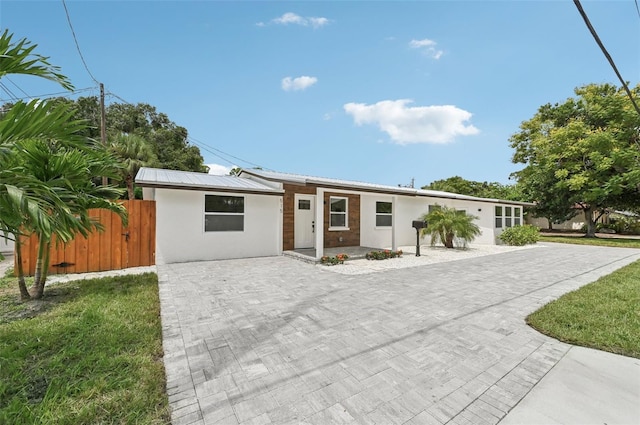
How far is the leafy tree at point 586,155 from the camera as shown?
17375 mm

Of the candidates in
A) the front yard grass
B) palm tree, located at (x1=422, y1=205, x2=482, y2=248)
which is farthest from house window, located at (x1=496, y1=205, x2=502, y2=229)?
the front yard grass

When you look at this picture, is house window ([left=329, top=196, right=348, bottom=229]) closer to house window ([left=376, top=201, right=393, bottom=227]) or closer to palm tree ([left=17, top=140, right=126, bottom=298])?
house window ([left=376, top=201, right=393, bottom=227])

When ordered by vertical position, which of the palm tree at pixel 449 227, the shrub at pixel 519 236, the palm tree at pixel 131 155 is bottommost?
the shrub at pixel 519 236

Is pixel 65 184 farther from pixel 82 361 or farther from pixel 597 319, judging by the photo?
pixel 597 319

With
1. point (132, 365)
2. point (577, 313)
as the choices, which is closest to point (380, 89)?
point (577, 313)

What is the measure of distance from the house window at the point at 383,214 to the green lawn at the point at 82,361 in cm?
972

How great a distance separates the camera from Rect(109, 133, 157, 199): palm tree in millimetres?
14195

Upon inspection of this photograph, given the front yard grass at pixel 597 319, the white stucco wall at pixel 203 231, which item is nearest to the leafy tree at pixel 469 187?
the white stucco wall at pixel 203 231

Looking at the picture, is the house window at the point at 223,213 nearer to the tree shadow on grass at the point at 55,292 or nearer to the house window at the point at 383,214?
the tree shadow on grass at the point at 55,292

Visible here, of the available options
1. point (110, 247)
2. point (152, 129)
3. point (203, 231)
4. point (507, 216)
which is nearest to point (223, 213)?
point (203, 231)

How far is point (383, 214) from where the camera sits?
12.7m

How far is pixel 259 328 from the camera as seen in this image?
367 cm

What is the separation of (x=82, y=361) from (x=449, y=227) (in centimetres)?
1246

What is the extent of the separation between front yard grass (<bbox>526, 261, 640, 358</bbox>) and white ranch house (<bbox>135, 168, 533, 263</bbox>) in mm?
5639
